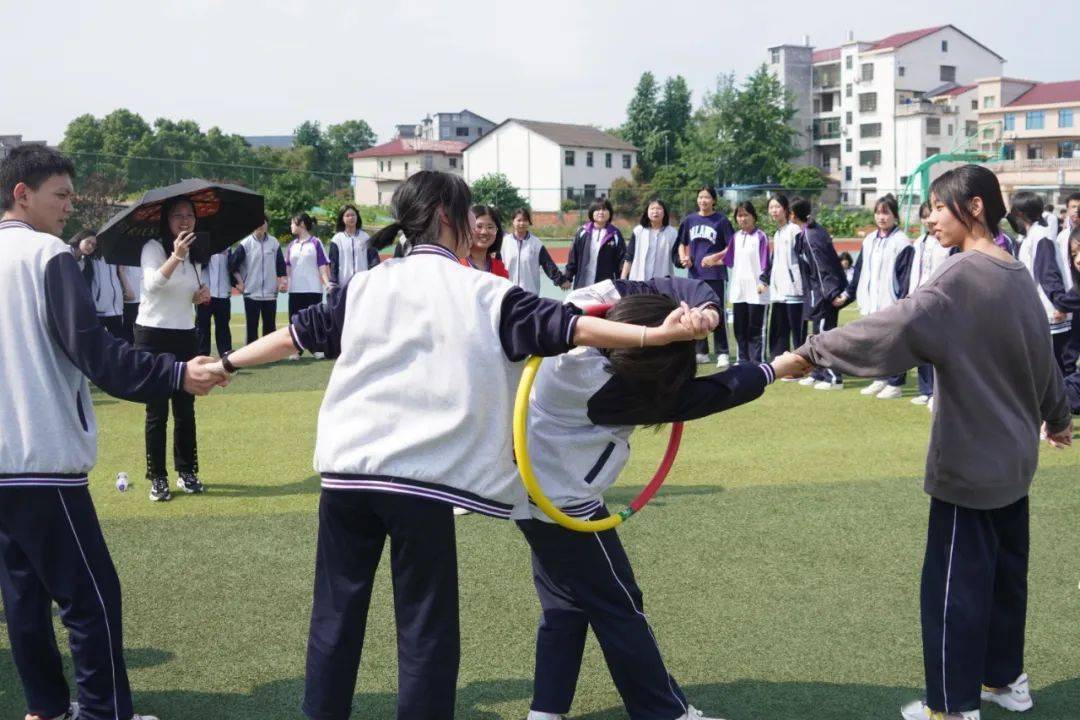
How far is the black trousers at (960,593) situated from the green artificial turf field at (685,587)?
326 millimetres

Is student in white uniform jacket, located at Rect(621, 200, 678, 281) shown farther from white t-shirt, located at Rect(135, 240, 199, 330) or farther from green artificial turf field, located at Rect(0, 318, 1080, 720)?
white t-shirt, located at Rect(135, 240, 199, 330)

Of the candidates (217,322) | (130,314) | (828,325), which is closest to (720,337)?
(828,325)

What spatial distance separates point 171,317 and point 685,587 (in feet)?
12.7

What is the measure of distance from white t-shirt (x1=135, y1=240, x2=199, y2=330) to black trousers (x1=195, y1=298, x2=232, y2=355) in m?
7.22

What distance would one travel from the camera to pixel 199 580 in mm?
5461

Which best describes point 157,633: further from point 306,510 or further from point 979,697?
point 979,697

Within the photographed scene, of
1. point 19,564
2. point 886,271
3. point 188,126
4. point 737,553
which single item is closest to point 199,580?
point 19,564

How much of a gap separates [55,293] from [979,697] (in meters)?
3.36

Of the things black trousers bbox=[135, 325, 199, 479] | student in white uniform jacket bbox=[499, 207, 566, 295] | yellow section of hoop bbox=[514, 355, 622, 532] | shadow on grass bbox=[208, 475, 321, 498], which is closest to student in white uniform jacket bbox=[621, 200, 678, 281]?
student in white uniform jacket bbox=[499, 207, 566, 295]

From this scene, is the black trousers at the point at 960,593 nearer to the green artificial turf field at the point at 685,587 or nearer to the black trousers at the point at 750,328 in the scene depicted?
the green artificial turf field at the point at 685,587

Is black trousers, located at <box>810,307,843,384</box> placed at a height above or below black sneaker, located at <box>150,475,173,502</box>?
above

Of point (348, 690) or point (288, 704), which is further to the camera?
point (288, 704)

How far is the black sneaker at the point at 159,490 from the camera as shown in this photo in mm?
7168

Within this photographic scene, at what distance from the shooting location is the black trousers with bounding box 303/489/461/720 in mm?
3105
